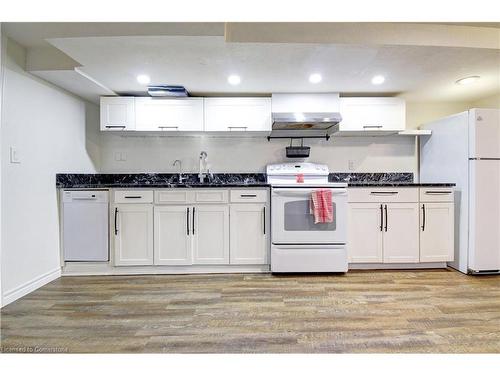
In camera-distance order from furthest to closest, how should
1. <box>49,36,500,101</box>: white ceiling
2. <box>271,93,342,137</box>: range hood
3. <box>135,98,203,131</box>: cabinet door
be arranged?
<box>135,98,203,131</box>: cabinet door
<box>271,93,342,137</box>: range hood
<box>49,36,500,101</box>: white ceiling

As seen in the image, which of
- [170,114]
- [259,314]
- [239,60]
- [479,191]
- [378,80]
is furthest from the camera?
[170,114]

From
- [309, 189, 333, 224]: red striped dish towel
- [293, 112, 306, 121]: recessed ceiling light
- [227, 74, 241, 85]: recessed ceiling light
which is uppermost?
[227, 74, 241, 85]: recessed ceiling light

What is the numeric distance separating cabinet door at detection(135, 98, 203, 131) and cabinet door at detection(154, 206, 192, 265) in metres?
0.95

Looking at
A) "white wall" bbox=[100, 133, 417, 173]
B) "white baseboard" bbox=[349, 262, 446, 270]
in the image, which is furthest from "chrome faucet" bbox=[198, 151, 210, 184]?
"white baseboard" bbox=[349, 262, 446, 270]

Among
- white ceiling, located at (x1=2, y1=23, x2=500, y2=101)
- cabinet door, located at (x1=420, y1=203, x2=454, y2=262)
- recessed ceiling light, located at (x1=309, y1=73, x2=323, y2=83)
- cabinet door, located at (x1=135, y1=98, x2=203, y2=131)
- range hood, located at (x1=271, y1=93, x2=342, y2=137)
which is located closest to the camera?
white ceiling, located at (x1=2, y1=23, x2=500, y2=101)

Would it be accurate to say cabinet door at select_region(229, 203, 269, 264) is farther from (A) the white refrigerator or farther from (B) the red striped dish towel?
(A) the white refrigerator

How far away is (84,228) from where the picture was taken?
2.73 m

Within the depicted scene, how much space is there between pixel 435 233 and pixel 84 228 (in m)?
3.40

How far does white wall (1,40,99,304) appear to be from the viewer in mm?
2148

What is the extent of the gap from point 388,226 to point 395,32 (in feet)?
5.61

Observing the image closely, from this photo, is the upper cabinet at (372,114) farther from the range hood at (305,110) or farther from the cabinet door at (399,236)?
the cabinet door at (399,236)

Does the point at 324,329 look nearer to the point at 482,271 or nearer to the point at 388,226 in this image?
the point at 388,226

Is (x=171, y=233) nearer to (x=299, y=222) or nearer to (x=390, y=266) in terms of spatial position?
(x=299, y=222)

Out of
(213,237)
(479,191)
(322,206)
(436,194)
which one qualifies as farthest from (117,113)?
(479,191)
